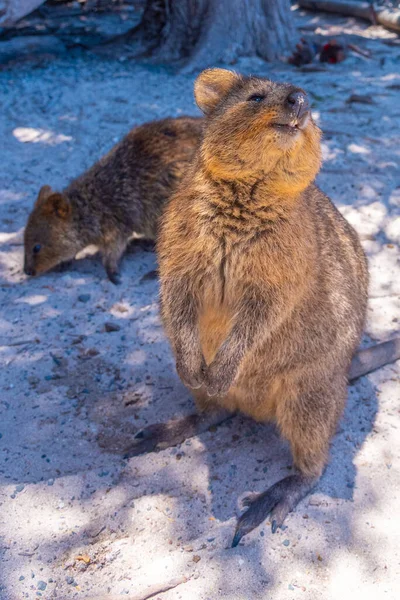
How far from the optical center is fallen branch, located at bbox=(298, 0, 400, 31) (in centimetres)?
1016

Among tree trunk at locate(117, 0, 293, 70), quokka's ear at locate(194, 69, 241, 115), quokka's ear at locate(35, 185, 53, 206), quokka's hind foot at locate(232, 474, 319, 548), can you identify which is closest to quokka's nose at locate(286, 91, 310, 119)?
quokka's ear at locate(194, 69, 241, 115)

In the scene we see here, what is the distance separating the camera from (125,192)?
5.49m

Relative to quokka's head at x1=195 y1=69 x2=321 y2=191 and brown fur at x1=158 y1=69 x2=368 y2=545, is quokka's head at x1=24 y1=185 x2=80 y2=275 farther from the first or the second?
quokka's head at x1=195 y1=69 x2=321 y2=191

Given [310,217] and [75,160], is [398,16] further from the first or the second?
[310,217]

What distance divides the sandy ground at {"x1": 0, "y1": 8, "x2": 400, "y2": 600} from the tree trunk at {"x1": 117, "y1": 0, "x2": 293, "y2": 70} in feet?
11.7

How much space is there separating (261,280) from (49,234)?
2770 mm

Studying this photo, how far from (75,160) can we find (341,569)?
480 cm

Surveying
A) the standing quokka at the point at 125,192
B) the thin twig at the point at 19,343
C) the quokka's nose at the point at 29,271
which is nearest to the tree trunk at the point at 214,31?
the standing quokka at the point at 125,192

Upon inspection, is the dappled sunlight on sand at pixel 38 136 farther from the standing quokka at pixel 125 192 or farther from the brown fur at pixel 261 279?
the brown fur at pixel 261 279

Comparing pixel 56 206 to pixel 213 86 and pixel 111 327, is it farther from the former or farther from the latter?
pixel 213 86

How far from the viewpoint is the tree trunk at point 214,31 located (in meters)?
8.44

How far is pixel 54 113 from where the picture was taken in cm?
729

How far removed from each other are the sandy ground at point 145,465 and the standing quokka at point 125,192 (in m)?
0.24

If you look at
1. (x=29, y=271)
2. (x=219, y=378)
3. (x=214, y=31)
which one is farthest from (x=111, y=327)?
(x=214, y=31)
